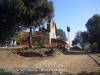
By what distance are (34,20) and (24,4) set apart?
11.2 ft

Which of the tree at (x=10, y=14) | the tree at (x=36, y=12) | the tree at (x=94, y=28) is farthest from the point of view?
the tree at (x=94, y=28)

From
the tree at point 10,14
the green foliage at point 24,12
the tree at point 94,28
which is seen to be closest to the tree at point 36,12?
the green foliage at point 24,12

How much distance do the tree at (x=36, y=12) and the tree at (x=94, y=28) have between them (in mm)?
19766

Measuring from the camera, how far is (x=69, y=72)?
1417cm

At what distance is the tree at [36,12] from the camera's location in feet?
89.5

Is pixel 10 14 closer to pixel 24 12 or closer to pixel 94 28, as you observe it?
pixel 24 12

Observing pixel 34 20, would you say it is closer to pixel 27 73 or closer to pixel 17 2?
pixel 17 2

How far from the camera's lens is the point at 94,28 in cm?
4672

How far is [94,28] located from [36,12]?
2322 centimetres

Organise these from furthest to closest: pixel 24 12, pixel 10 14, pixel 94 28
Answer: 1. pixel 94 28
2. pixel 10 14
3. pixel 24 12

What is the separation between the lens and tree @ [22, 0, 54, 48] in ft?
89.5

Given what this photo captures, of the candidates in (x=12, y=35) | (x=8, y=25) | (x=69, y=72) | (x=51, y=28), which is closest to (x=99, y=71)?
(x=69, y=72)

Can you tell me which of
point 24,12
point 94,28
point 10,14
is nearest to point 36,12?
point 24,12

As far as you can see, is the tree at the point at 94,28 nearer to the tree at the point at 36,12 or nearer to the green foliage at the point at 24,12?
the green foliage at the point at 24,12
